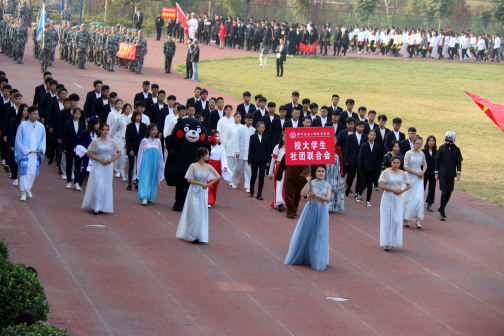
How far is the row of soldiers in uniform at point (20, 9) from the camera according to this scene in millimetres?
38438

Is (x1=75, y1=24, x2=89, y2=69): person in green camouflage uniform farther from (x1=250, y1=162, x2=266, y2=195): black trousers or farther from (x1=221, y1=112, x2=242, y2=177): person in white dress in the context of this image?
(x1=250, y1=162, x2=266, y2=195): black trousers

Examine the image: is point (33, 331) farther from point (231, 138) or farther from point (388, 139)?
point (388, 139)

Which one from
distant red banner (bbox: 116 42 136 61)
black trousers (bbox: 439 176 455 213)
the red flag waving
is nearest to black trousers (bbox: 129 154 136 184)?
black trousers (bbox: 439 176 455 213)

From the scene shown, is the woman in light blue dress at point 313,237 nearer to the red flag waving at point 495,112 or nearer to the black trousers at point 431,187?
the red flag waving at point 495,112

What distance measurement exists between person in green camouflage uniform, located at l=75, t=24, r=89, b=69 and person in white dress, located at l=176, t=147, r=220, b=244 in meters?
21.5

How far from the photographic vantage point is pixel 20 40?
3192 cm

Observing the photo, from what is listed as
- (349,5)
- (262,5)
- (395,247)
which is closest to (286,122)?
(395,247)

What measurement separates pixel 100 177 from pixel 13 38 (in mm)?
21110

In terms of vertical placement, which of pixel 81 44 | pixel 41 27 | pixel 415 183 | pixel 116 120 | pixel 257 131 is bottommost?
pixel 415 183

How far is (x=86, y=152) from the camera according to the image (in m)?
13.6

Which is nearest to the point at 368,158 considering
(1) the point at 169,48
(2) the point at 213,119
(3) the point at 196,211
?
(2) the point at 213,119

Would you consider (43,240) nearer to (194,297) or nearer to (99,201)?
(99,201)

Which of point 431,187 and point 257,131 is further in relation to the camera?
point 431,187

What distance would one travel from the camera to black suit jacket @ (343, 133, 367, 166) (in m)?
16.8
